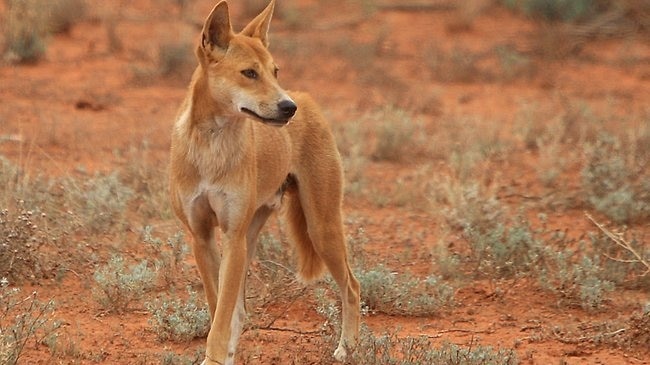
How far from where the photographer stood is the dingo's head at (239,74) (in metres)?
5.17

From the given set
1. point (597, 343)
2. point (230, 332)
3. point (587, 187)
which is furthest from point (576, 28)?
point (230, 332)

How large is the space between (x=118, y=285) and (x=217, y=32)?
5.80ft

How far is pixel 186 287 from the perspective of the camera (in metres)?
6.95

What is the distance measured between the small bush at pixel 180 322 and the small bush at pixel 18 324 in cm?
51

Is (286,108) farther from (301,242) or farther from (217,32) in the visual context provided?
(301,242)

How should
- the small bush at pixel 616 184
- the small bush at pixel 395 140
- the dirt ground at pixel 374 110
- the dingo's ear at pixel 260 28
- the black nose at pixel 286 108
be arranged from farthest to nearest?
the small bush at pixel 395 140 → the small bush at pixel 616 184 → the dirt ground at pixel 374 110 → the dingo's ear at pixel 260 28 → the black nose at pixel 286 108

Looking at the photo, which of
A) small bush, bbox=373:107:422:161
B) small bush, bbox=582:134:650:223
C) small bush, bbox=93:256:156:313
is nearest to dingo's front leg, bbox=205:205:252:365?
small bush, bbox=93:256:156:313

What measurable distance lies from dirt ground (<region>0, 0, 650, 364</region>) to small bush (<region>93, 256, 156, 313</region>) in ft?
0.22

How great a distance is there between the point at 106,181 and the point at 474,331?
3.03 meters

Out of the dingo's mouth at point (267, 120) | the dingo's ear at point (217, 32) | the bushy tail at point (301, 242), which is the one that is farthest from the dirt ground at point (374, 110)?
the dingo's ear at point (217, 32)

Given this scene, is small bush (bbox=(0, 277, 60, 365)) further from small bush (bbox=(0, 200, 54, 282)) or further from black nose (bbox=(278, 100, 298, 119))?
black nose (bbox=(278, 100, 298, 119))

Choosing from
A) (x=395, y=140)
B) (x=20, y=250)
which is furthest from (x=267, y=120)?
(x=395, y=140)

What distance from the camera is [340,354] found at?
19.6ft

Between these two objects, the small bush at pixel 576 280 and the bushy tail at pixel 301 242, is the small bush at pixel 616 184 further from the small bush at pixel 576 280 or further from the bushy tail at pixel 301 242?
the bushy tail at pixel 301 242
